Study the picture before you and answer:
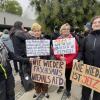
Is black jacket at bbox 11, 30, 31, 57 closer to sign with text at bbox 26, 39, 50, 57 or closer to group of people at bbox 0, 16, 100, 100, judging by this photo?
group of people at bbox 0, 16, 100, 100

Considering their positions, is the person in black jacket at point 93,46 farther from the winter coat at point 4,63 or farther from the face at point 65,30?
the winter coat at point 4,63

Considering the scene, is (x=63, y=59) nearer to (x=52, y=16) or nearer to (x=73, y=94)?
(x=73, y=94)

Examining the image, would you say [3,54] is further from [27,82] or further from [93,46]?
[27,82]

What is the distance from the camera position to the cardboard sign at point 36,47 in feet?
21.8

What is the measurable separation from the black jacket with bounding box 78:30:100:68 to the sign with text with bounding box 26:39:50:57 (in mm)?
1343

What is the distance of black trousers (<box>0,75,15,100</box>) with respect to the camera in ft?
15.3

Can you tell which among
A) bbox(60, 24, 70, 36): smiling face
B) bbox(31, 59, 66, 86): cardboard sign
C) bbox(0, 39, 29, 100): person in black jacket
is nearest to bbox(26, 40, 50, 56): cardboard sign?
bbox(31, 59, 66, 86): cardboard sign

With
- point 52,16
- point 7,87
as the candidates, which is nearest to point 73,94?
point 7,87

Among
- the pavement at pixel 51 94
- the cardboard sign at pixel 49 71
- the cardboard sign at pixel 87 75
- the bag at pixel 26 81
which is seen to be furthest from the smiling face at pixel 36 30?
the pavement at pixel 51 94

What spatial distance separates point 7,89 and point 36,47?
2070 millimetres

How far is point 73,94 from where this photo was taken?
23.6ft

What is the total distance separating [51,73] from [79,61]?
33.9 inches

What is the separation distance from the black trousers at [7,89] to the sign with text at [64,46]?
201 cm

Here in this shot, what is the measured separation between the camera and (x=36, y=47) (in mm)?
6684
